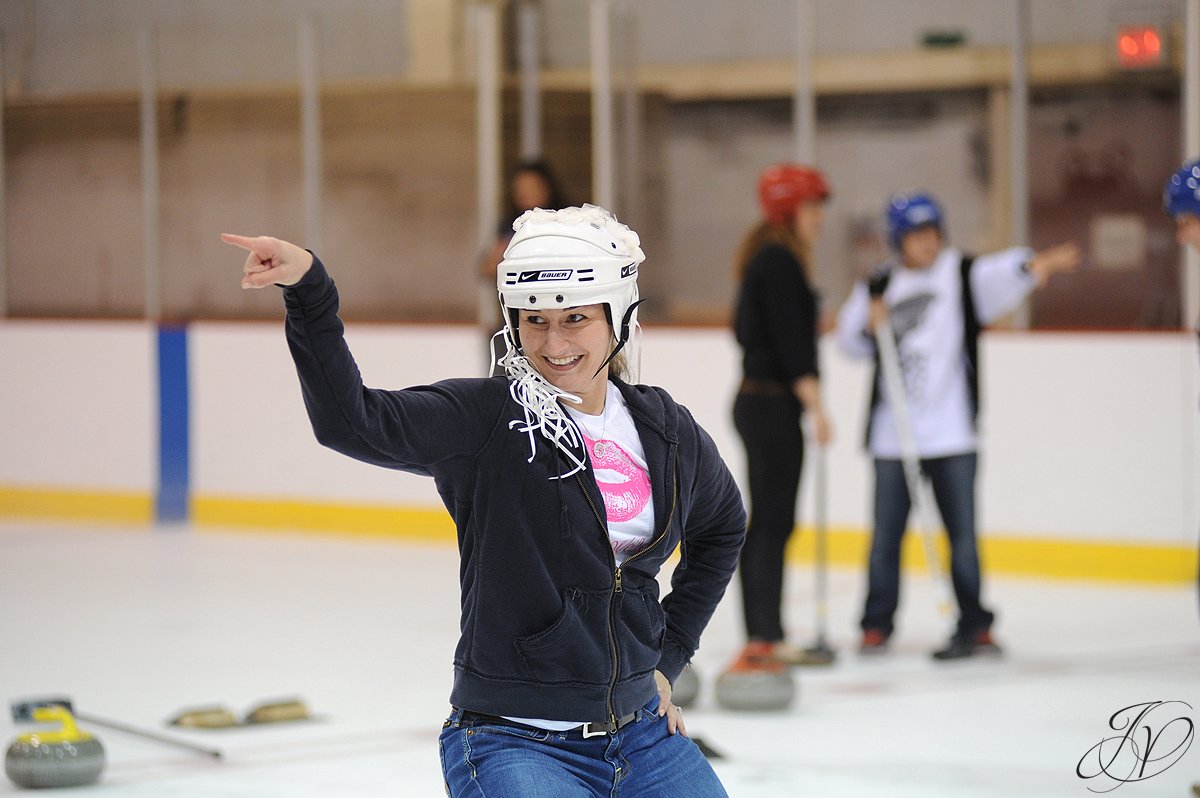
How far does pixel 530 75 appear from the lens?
8680mm

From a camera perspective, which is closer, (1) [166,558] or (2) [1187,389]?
(2) [1187,389]

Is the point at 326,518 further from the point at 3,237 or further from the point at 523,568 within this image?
the point at 523,568

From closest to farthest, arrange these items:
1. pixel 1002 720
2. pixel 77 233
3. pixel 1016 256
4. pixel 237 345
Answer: pixel 1002 720 < pixel 1016 256 < pixel 237 345 < pixel 77 233

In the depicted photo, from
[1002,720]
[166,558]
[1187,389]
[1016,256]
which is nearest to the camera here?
[1002,720]

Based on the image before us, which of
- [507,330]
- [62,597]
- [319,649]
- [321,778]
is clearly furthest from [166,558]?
[507,330]

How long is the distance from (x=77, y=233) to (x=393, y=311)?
6.16 ft

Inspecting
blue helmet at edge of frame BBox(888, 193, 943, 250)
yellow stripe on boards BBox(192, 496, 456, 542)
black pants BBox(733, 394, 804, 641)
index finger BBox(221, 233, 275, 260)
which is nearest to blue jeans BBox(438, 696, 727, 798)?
index finger BBox(221, 233, 275, 260)

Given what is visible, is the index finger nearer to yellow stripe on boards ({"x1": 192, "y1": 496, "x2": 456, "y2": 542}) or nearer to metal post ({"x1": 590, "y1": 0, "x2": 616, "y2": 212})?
yellow stripe on boards ({"x1": 192, "y1": 496, "x2": 456, "y2": 542})

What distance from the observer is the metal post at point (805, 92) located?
8.09m

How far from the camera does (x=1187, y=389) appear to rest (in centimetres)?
653

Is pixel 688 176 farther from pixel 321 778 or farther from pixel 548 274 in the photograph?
pixel 548 274

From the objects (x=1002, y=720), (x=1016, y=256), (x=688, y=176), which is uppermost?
(x=688, y=176)

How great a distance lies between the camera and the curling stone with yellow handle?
3.70m

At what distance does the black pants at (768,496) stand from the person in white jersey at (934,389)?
1.54 ft
